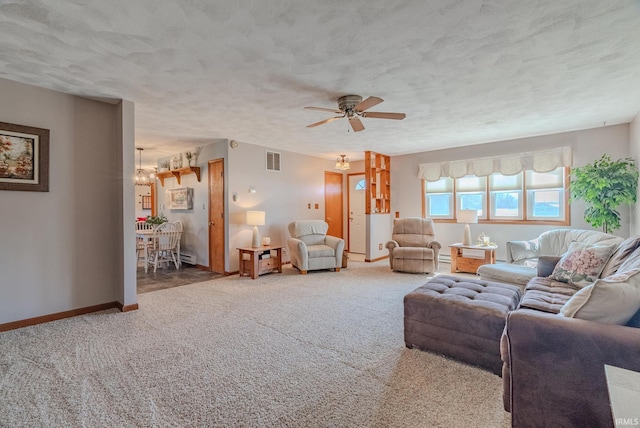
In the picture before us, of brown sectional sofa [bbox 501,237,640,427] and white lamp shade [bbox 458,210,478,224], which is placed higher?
white lamp shade [bbox 458,210,478,224]

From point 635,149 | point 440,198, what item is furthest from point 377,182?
point 635,149

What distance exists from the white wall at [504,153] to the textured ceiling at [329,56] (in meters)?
0.71

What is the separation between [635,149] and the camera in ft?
13.5

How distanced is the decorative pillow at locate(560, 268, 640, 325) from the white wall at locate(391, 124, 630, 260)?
14.4 ft

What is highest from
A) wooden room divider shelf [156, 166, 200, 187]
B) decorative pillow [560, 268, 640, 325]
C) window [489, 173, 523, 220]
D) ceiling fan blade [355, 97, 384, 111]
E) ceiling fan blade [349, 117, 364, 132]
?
ceiling fan blade [355, 97, 384, 111]

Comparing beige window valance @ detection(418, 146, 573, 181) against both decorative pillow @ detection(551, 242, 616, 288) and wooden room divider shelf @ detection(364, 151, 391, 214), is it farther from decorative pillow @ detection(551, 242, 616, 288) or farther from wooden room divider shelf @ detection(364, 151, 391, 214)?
decorative pillow @ detection(551, 242, 616, 288)

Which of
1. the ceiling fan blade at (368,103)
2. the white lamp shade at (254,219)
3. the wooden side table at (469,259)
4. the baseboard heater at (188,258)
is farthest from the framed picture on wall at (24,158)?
the wooden side table at (469,259)

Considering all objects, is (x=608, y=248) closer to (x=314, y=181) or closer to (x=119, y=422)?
(x=119, y=422)

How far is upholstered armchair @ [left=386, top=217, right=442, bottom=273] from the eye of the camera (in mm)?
5246

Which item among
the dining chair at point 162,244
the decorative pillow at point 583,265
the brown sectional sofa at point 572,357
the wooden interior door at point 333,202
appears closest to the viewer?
the brown sectional sofa at point 572,357

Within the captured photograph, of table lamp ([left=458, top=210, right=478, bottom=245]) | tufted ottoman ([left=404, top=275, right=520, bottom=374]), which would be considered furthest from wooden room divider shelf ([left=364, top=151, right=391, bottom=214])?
tufted ottoman ([left=404, top=275, right=520, bottom=374])

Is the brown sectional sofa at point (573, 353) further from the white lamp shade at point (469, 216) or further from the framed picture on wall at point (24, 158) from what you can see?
the framed picture on wall at point (24, 158)

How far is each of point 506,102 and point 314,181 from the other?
4.27 metres

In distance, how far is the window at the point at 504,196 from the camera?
5.25 m
